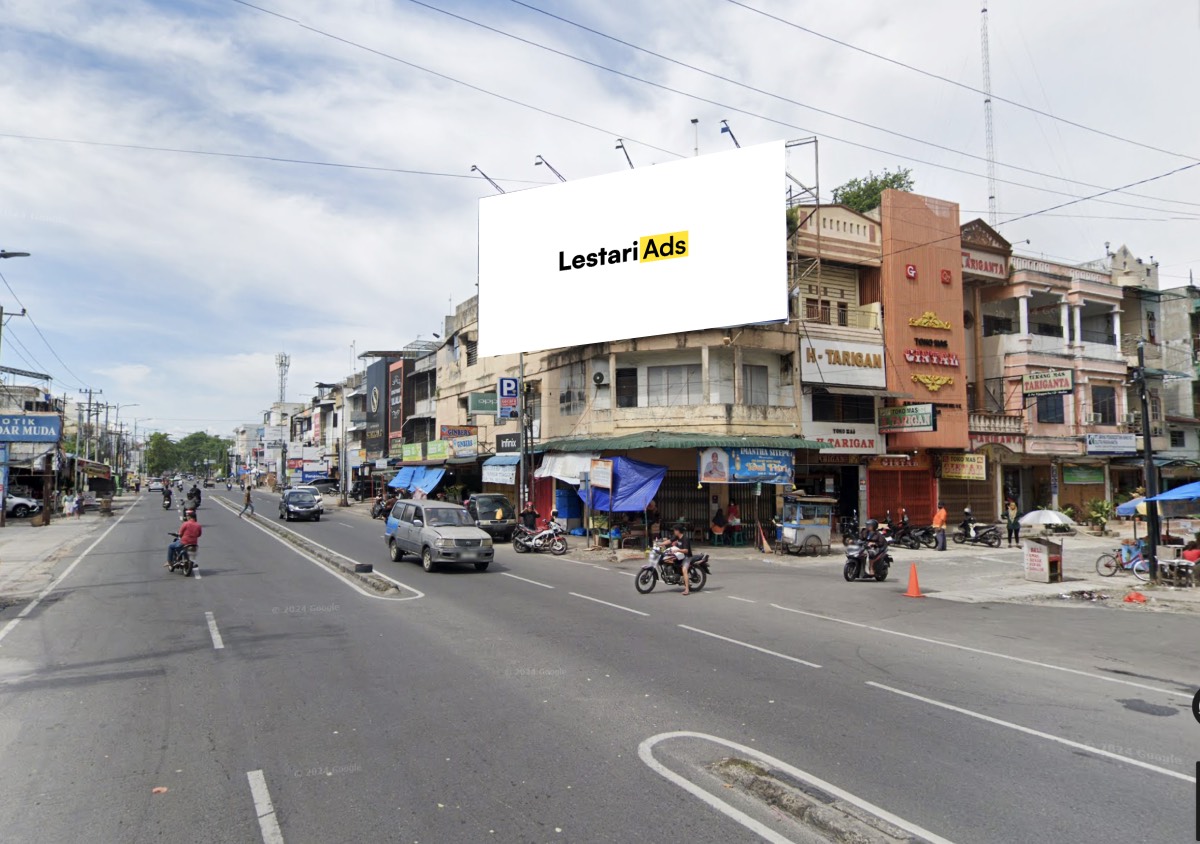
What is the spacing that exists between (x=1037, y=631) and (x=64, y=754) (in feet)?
44.7

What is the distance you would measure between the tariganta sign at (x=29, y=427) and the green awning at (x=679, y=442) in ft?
85.0

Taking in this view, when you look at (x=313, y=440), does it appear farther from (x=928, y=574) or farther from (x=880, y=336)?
(x=928, y=574)

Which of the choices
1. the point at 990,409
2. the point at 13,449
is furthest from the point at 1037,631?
the point at 13,449

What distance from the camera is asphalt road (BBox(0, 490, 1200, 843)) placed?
5121 millimetres

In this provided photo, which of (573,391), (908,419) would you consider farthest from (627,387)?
(908,419)

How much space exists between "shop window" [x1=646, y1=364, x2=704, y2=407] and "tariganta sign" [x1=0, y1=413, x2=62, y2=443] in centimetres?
2810

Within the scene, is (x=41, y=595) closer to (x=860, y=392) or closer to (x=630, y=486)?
(x=630, y=486)

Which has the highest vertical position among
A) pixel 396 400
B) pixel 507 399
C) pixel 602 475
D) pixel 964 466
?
pixel 396 400

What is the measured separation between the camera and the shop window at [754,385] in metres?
28.9

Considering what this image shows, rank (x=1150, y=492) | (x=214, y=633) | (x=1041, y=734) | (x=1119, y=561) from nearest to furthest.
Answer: (x=1041, y=734) < (x=214, y=633) < (x=1150, y=492) < (x=1119, y=561)

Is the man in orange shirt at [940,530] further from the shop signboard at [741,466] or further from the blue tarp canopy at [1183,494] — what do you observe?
the blue tarp canopy at [1183,494]

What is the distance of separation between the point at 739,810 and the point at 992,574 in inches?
747

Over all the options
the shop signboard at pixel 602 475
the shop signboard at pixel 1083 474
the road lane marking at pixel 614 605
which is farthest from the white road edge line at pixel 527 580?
the shop signboard at pixel 1083 474

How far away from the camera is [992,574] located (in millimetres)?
21125
